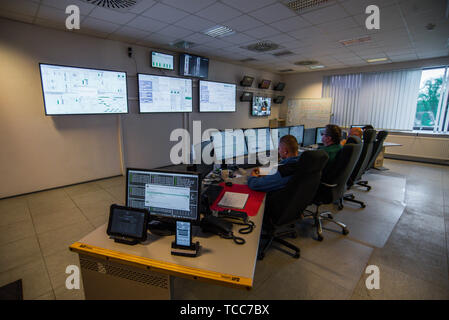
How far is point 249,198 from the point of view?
192cm

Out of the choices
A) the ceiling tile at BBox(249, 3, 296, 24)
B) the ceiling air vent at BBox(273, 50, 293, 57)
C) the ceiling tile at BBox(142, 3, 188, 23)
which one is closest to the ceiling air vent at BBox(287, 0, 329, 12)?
the ceiling tile at BBox(249, 3, 296, 24)

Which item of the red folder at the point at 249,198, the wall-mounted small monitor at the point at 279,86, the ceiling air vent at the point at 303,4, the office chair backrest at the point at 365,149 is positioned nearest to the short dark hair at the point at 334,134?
the office chair backrest at the point at 365,149

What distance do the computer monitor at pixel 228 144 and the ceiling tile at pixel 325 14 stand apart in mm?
2088

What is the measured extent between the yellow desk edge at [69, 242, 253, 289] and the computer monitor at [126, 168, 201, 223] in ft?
0.97

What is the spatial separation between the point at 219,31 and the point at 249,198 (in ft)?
11.2

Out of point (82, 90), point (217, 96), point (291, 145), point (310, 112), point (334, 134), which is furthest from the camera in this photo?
point (310, 112)

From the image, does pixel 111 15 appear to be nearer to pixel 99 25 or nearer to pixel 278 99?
pixel 99 25

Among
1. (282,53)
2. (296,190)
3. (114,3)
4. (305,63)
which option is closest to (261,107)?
(305,63)

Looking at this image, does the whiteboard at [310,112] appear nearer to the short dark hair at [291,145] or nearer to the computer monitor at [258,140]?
the computer monitor at [258,140]

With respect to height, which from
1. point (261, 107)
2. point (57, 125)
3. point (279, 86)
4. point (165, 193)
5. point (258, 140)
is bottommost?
point (165, 193)

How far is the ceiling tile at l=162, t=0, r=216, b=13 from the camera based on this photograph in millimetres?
2841

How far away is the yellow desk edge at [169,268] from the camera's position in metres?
1.00
